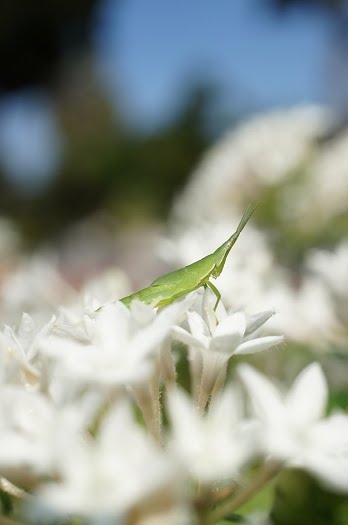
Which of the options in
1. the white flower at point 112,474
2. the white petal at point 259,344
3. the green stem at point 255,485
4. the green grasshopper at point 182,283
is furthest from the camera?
the green grasshopper at point 182,283

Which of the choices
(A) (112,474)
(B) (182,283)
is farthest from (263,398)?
(B) (182,283)

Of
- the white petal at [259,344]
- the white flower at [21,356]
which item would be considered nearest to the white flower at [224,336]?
the white petal at [259,344]

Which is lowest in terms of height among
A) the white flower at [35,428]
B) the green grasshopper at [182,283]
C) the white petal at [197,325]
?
the white flower at [35,428]

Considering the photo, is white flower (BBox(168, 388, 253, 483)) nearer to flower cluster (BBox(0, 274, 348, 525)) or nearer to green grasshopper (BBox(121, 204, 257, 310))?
flower cluster (BBox(0, 274, 348, 525))

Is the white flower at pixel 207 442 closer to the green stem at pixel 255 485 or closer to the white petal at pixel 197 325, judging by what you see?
the green stem at pixel 255 485

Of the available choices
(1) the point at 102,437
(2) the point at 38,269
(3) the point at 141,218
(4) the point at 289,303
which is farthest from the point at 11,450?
(3) the point at 141,218

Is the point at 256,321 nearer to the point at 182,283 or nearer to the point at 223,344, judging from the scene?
the point at 223,344
